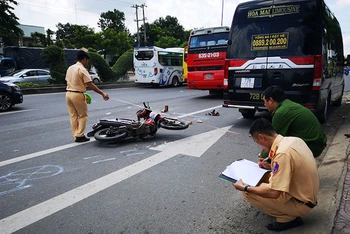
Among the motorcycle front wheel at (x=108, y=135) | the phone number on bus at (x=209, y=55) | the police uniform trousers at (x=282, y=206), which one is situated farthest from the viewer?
the phone number on bus at (x=209, y=55)

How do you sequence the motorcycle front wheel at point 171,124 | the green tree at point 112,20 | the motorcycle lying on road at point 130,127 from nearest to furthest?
the motorcycle lying on road at point 130,127
the motorcycle front wheel at point 171,124
the green tree at point 112,20

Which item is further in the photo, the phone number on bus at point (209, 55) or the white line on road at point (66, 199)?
the phone number on bus at point (209, 55)

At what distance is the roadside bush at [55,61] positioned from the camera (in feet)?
58.2

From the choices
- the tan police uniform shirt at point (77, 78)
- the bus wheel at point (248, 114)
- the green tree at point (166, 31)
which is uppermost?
the green tree at point (166, 31)

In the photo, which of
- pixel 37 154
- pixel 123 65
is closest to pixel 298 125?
pixel 37 154

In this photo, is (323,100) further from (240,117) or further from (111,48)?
(111,48)

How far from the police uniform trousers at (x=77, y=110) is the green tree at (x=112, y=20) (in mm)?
67672

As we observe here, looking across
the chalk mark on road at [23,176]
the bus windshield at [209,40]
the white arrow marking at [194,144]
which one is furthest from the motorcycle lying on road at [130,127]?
the bus windshield at [209,40]

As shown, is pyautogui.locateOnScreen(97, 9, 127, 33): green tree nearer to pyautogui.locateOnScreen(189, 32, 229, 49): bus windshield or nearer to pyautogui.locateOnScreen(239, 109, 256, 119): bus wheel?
pyautogui.locateOnScreen(189, 32, 229, 49): bus windshield

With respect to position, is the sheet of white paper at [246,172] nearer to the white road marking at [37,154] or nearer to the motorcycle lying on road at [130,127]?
the motorcycle lying on road at [130,127]

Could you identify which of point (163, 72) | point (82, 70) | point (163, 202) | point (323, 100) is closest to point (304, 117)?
point (163, 202)

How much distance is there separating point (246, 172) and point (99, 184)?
1974mm

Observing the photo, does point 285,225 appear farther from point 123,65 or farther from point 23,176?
point 123,65

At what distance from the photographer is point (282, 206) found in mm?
2406
